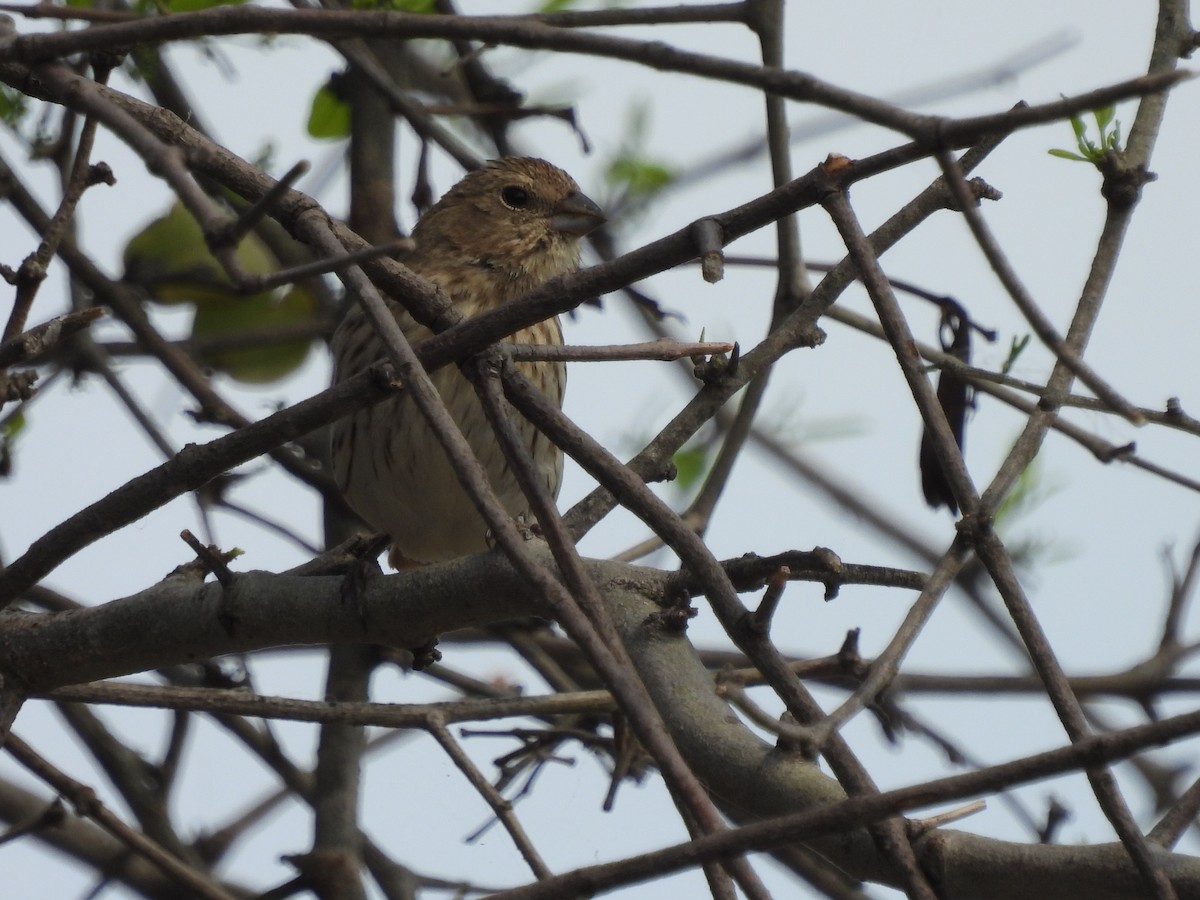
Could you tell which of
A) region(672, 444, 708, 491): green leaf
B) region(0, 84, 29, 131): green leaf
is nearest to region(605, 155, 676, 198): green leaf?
region(672, 444, 708, 491): green leaf

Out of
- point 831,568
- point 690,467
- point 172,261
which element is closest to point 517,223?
point 690,467

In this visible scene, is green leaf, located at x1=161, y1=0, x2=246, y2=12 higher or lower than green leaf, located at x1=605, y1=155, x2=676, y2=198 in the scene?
lower

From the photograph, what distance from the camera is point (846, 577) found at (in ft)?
7.99

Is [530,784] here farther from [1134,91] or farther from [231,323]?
[1134,91]

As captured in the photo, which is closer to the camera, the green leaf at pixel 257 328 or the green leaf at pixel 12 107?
the green leaf at pixel 12 107

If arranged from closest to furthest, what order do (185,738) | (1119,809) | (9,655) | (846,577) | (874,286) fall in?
(1119,809) < (874,286) < (846,577) < (9,655) < (185,738)

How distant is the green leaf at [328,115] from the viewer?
561 cm

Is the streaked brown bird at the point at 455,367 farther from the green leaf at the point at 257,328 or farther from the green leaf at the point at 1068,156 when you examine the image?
the green leaf at the point at 1068,156

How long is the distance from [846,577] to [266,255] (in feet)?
11.2

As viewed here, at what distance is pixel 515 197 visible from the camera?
5359 mm

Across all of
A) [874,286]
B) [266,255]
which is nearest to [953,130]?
[874,286]

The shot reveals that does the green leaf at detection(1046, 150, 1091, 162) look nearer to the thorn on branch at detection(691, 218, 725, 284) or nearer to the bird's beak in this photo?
the thorn on branch at detection(691, 218, 725, 284)

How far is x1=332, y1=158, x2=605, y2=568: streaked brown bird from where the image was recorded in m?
4.73

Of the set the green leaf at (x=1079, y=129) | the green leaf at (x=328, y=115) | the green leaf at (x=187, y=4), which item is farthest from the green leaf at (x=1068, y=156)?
the green leaf at (x=328, y=115)
